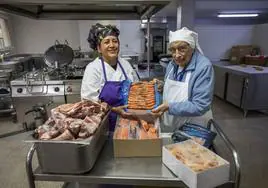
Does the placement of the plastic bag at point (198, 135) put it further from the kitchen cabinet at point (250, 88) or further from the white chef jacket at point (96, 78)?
the kitchen cabinet at point (250, 88)

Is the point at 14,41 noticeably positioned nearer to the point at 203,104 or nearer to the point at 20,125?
the point at 20,125

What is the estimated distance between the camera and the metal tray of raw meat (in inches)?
31.3

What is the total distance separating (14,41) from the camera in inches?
195

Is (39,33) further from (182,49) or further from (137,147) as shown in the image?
(137,147)

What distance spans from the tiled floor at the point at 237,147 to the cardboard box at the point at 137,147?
1343 mm

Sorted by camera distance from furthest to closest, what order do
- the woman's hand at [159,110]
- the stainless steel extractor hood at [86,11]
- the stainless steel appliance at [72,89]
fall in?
the stainless steel appliance at [72,89], the stainless steel extractor hood at [86,11], the woman's hand at [159,110]

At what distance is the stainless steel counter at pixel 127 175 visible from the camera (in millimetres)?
851

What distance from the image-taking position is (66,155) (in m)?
0.81

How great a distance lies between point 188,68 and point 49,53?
249 centimetres

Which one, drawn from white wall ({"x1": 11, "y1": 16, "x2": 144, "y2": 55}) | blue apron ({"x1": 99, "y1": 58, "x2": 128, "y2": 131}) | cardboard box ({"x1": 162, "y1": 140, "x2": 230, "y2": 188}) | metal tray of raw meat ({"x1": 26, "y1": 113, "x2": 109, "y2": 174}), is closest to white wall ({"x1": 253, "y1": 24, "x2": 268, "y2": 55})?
white wall ({"x1": 11, "y1": 16, "x2": 144, "y2": 55})

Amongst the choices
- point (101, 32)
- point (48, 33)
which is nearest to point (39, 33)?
point (48, 33)

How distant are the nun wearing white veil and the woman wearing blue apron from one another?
318mm

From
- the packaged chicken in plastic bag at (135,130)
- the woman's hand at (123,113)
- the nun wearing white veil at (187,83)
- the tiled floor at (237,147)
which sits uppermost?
the nun wearing white veil at (187,83)

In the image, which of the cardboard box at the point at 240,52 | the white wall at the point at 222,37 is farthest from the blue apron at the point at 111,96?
the white wall at the point at 222,37
